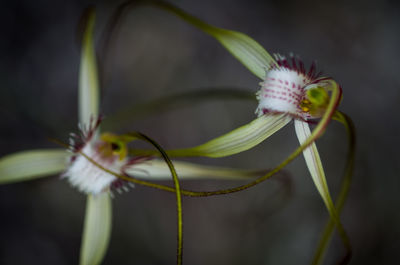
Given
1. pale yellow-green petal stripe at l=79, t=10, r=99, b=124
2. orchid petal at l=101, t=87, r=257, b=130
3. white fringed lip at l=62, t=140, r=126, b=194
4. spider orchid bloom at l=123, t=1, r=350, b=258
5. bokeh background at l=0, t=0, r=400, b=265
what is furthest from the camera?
bokeh background at l=0, t=0, r=400, b=265

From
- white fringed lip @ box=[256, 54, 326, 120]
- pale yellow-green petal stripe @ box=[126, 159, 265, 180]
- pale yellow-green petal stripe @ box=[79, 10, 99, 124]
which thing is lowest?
pale yellow-green petal stripe @ box=[126, 159, 265, 180]

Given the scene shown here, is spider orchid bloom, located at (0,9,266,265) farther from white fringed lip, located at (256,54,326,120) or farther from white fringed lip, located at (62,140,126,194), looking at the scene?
white fringed lip, located at (256,54,326,120)

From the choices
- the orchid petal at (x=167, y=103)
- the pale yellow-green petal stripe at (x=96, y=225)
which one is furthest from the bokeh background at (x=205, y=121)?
the pale yellow-green petal stripe at (x=96, y=225)

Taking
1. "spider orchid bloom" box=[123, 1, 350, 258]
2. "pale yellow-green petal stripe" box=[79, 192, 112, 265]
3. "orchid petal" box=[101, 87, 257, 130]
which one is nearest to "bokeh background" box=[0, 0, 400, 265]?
"orchid petal" box=[101, 87, 257, 130]

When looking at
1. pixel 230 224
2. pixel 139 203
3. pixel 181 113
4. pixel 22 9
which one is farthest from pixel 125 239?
pixel 22 9

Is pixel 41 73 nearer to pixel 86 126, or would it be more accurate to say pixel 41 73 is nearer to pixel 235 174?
pixel 86 126

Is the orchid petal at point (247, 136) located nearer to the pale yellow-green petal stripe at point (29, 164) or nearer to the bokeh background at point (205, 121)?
the pale yellow-green petal stripe at point (29, 164)

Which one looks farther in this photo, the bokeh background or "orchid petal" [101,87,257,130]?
the bokeh background
